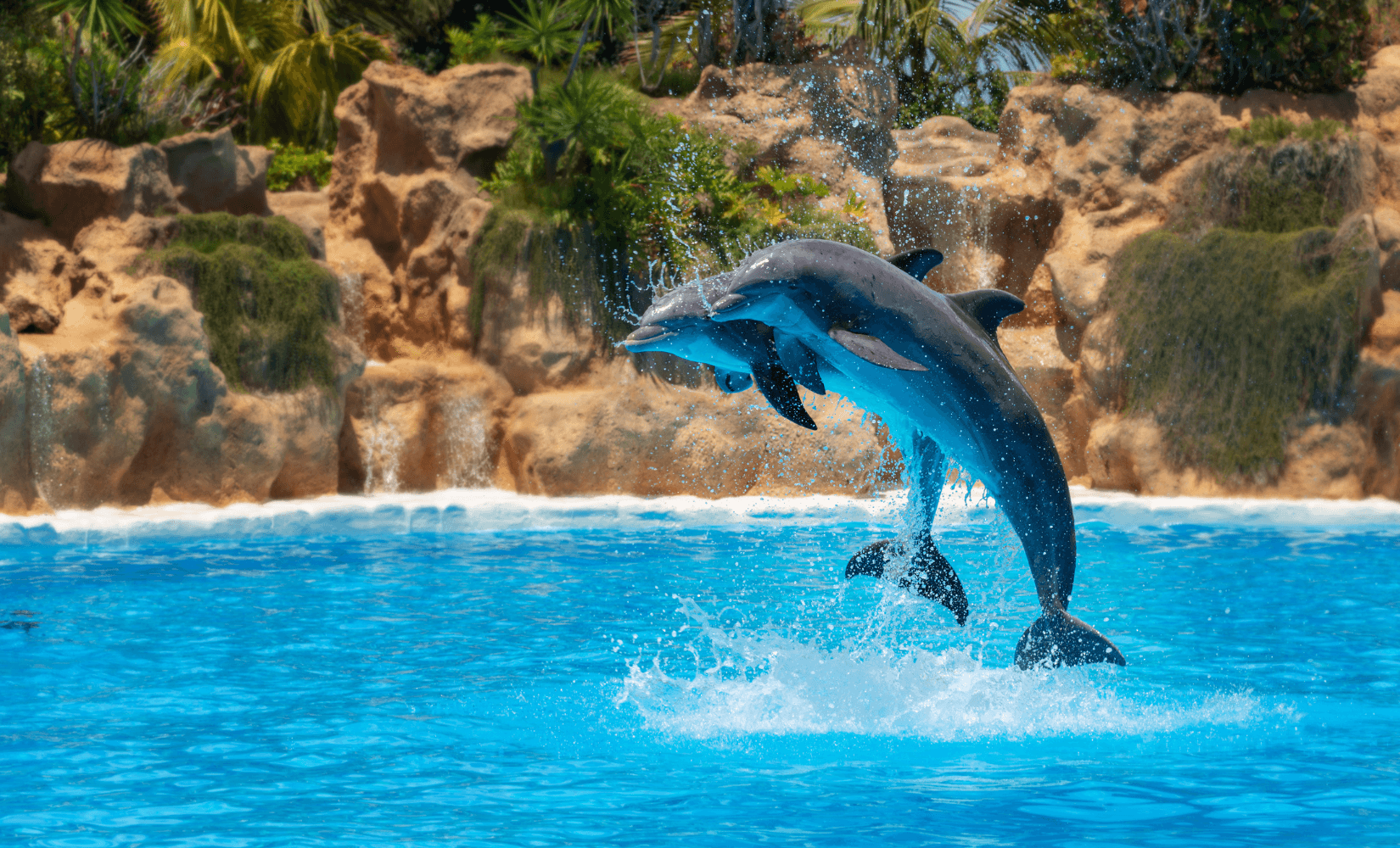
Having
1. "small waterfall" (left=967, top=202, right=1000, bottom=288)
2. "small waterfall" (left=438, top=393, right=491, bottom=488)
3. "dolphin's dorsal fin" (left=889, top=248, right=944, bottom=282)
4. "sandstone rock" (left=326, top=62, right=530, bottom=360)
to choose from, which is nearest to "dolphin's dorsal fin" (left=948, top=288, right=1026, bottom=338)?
"dolphin's dorsal fin" (left=889, top=248, right=944, bottom=282)

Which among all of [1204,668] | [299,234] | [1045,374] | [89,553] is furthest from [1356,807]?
[299,234]

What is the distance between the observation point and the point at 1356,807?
471cm

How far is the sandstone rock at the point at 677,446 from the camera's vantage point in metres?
13.7

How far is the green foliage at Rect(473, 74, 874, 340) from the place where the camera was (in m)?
14.3

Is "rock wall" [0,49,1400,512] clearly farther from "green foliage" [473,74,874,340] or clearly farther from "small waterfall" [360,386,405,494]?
"green foliage" [473,74,874,340]

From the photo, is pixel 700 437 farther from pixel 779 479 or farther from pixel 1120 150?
pixel 1120 150

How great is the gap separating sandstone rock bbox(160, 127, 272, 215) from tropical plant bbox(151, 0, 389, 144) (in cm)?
526

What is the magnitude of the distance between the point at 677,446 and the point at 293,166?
292 inches

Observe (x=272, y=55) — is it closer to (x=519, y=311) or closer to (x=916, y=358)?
(x=519, y=311)

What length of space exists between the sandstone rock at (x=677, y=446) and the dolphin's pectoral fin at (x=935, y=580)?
8016 millimetres

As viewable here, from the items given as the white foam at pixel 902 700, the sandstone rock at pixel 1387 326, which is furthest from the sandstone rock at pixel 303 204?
the sandstone rock at pixel 1387 326

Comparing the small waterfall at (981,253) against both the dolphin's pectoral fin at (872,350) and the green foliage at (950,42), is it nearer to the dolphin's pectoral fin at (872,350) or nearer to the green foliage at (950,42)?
the green foliage at (950,42)

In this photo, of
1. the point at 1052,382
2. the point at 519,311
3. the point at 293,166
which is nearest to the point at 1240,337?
the point at 1052,382

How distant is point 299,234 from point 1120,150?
888 centimetres
